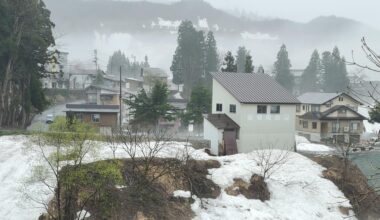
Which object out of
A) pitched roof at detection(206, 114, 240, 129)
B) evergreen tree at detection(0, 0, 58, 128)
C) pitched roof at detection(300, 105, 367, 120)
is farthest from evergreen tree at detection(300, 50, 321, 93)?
evergreen tree at detection(0, 0, 58, 128)

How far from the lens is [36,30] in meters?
29.5

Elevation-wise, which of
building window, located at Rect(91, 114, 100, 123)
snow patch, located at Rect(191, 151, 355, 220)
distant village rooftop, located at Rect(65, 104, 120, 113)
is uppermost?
distant village rooftop, located at Rect(65, 104, 120, 113)

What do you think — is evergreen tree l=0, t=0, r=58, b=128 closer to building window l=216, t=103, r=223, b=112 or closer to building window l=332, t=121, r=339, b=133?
A: building window l=216, t=103, r=223, b=112

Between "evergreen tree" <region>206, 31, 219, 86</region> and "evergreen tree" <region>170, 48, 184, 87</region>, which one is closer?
"evergreen tree" <region>170, 48, 184, 87</region>

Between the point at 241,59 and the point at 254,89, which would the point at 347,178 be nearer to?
the point at 254,89

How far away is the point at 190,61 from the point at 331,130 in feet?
107

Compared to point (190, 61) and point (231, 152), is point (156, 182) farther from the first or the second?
point (190, 61)

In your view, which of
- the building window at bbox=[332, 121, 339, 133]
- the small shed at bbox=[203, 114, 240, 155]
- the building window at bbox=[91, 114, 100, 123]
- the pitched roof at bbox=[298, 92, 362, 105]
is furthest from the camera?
the pitched roof at bbox=[298, 92, 362, 105]

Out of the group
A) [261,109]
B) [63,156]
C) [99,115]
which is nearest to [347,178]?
[261,109]

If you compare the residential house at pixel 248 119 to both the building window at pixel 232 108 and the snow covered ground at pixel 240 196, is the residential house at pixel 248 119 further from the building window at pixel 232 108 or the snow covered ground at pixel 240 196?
the snow covered ground at pixel 240 196

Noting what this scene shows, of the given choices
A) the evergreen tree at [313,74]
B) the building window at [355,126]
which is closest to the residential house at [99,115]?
the building window at [355,126]

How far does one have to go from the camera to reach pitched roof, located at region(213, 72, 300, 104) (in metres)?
28.1

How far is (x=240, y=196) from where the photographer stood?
19703 mm

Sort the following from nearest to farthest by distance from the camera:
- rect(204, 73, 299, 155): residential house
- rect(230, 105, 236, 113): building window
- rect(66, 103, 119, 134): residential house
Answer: rect(204, 73, 299, 155): residential house → rect(230, 105, 236, 113): building window → rect(66, 103, 119, 134): residential house
